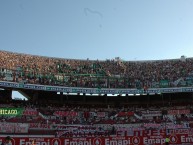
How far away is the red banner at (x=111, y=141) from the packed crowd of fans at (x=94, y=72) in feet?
44.6

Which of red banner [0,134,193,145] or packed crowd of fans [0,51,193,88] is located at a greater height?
packed crowd of fans [0,51,193,88]

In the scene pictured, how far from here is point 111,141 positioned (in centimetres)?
3656

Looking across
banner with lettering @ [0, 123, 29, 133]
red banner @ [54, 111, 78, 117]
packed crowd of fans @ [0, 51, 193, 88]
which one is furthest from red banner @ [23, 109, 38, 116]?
packed crowd of fans @ [0, 51, 193, 88]

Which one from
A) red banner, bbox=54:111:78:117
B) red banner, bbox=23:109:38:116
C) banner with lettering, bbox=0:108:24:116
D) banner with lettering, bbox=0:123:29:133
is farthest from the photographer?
red banner, bbox=54:111:78:117

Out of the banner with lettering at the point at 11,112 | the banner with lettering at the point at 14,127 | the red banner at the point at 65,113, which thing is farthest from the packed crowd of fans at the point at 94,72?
the banner with lettering at the point at 14,127

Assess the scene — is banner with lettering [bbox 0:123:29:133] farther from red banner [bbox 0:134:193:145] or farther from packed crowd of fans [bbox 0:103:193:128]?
red banner [bbox 0:134:193:145]

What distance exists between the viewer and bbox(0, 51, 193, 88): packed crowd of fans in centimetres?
4847

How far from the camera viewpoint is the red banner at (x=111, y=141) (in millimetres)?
34625

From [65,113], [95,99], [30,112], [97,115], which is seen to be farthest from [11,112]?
[95,99]

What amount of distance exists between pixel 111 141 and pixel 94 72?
19.1 meters

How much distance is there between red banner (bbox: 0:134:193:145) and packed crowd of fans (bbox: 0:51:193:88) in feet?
44.6

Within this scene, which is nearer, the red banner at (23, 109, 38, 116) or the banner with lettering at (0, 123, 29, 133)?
the banner with lettering at (0, 123, 29, 133)

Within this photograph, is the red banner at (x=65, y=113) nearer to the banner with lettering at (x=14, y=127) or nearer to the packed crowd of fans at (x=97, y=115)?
the packed crowd of fans at (x=97, y=115)

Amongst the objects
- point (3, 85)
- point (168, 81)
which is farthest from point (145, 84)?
point (3, 85)
